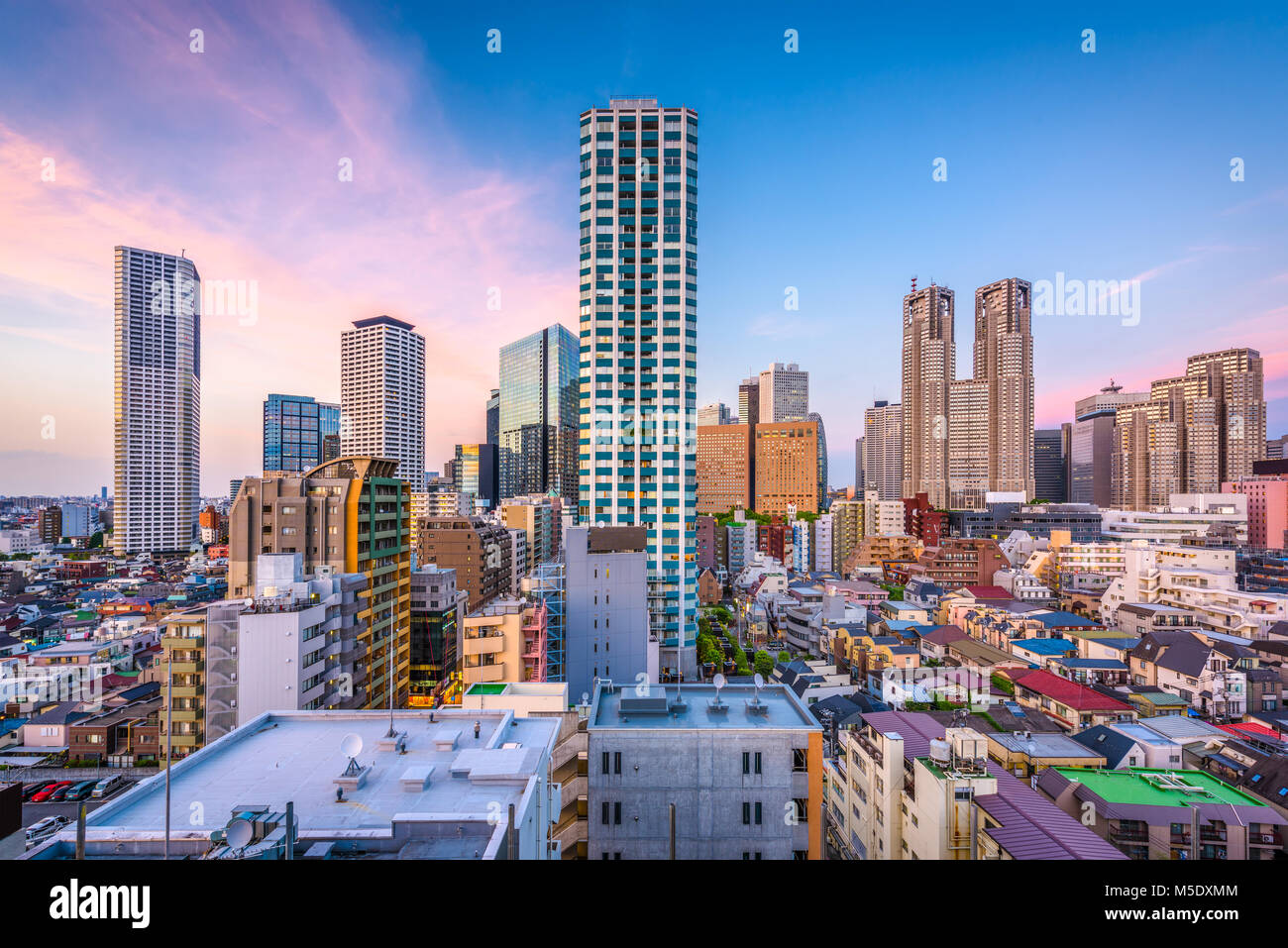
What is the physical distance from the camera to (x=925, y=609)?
21.2m

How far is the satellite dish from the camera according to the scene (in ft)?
8.32

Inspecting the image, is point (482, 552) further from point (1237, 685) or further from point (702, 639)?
point (1237, 685)

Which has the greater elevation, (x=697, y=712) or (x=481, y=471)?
(x=481, y=471)

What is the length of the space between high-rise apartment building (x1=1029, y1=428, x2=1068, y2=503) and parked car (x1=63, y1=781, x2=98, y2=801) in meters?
47.0

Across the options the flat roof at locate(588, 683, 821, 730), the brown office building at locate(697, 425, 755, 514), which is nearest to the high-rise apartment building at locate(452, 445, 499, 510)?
the brown office building at locate(697, 425, 755, 514)

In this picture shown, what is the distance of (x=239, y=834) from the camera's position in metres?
2.55

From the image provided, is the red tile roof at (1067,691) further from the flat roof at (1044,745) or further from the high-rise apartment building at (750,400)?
the high-rise apartment building at (750,400)

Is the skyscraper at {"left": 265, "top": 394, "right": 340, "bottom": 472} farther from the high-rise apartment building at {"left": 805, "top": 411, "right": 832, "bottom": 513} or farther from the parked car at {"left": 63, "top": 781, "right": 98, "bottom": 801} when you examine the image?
the high-rise apartment building at {"left": 805, "top": 411, "right": 832, "bottom": 513}

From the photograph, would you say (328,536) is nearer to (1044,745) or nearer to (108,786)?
(108,786)

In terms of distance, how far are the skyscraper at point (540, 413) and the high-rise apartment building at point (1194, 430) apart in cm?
3935

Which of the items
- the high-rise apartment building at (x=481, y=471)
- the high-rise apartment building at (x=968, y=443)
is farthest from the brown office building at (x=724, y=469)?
the high-rise apartment building at (x=481, y=471)

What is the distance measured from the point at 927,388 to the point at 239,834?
175ft

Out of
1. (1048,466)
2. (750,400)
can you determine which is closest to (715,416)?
(750,400)
